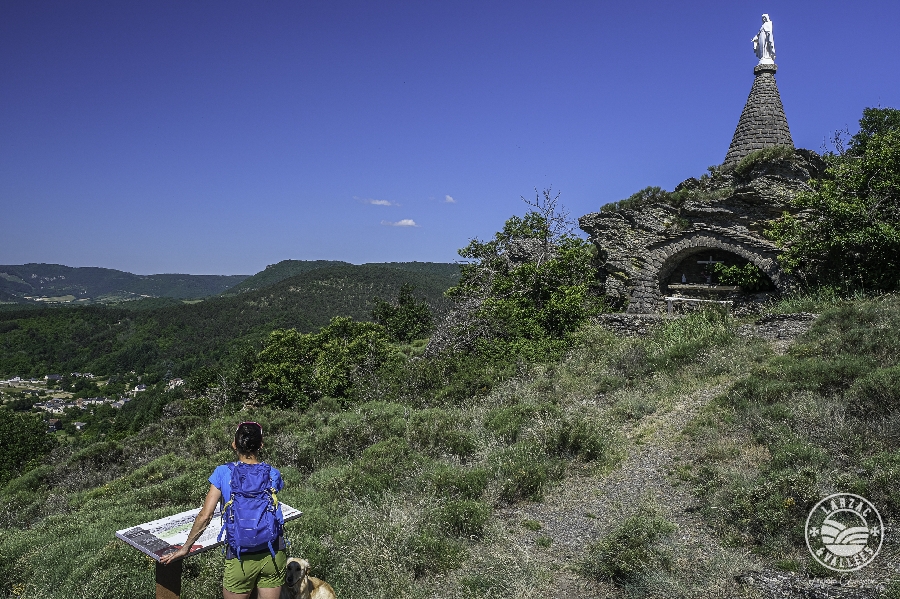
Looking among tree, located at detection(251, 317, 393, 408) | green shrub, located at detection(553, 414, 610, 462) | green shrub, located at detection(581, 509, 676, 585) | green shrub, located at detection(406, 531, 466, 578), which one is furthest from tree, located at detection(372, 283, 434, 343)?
green shrub, located at detection(581, 509, 676, 585)

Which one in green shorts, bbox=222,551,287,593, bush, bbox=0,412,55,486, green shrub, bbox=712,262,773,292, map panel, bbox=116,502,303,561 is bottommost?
bush, bbox=0,412,55,486

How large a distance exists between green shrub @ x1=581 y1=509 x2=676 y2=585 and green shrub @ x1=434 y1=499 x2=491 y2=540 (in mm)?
1013

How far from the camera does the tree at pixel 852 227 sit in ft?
35.2

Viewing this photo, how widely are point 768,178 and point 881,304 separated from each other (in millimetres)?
5485

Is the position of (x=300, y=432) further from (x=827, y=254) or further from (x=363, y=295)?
(x=363, y=295)

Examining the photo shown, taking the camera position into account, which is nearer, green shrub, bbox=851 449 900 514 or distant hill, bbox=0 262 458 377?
green shrub, bbox=851 449 900 514

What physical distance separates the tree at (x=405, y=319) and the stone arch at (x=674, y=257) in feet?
79.8

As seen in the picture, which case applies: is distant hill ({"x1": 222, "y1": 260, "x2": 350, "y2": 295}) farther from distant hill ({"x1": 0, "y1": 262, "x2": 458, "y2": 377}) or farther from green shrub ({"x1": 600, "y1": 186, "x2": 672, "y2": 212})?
green shrub ({"x1": 600, "y1": 186, "x2": 672, "y2": 212})

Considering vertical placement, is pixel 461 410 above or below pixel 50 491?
above

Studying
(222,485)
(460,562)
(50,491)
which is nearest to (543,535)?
(460,562)

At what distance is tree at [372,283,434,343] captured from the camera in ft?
127

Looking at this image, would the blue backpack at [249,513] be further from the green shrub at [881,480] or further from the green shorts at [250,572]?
the green shrub at [881,480]

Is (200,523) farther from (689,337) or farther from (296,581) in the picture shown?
(689,337)

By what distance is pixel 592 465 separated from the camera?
6.13 meters
